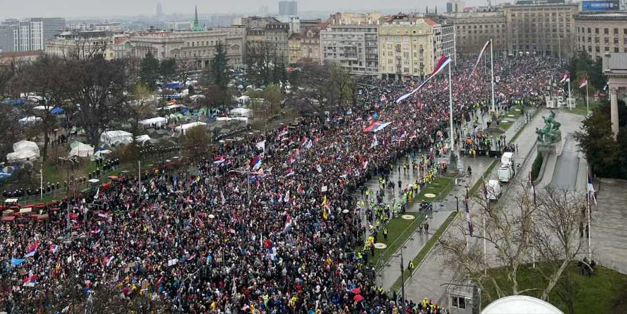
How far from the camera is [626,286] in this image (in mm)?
23562

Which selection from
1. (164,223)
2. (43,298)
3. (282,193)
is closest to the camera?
Result: (43,298)

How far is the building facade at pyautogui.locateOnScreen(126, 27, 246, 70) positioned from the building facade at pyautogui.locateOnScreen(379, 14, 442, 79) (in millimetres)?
37844

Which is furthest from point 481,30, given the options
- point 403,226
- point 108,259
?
point 108,259

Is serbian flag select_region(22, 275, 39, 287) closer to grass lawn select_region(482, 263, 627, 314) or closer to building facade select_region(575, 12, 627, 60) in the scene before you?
grass lawn select_region(482, 263, 627, 314)

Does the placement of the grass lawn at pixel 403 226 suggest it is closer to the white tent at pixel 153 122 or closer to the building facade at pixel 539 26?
the white tent at pixel 153 122

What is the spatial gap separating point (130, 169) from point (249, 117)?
24086mm

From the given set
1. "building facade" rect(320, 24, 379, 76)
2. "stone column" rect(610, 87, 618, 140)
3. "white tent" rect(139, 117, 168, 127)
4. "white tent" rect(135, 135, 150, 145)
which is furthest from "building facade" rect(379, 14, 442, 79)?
"stone column" rect(610, 87, 618, 140)

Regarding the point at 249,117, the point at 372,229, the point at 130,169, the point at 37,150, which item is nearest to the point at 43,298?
the point at 372,229

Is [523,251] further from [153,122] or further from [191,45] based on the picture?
[191,45]

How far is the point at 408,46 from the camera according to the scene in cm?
11694

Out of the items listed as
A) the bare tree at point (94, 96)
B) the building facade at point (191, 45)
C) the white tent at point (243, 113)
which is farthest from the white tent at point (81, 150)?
the building facade at point (191, 45)

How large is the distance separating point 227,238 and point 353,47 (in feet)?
324

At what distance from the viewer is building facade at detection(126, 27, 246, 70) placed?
474 ft

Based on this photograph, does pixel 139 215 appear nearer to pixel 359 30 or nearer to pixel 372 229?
pixel 372 229
